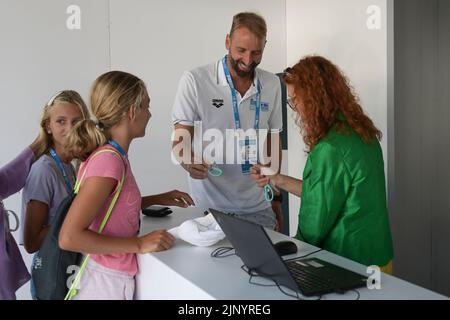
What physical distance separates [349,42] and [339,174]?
2168 millimetres

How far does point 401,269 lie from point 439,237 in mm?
380

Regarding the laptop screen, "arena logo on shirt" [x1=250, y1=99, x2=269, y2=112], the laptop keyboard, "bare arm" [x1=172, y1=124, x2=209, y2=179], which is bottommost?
the laptop keyboard

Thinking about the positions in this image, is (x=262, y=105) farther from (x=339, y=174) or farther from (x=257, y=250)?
(x=257, y=250)

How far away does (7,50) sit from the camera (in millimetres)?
3516

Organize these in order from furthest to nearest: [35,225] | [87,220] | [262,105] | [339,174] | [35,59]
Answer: [35,59] → [262,105] → [35,225] → [339,174] → [87,220]

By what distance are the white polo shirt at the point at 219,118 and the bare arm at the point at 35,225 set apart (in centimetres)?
89

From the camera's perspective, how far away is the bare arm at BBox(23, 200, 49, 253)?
77.9 inches

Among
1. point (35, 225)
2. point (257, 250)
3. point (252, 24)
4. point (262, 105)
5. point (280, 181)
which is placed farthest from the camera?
point (262, 105)

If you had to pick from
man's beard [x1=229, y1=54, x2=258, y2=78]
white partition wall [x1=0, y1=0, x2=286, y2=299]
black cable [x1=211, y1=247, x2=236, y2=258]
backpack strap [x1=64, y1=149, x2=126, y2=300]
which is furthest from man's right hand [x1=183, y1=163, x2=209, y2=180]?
white partition wall [x1=0, y1=0, x2=286, y2=299]

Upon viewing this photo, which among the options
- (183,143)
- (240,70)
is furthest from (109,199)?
(240,70)

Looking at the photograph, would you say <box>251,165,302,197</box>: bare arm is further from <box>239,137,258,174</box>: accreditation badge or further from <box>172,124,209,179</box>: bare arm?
<box>172,124,209,179</box>: bare arm

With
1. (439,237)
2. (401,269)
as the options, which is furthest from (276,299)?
(439,237)

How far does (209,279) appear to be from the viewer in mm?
1372

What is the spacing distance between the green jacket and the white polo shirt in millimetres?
793
